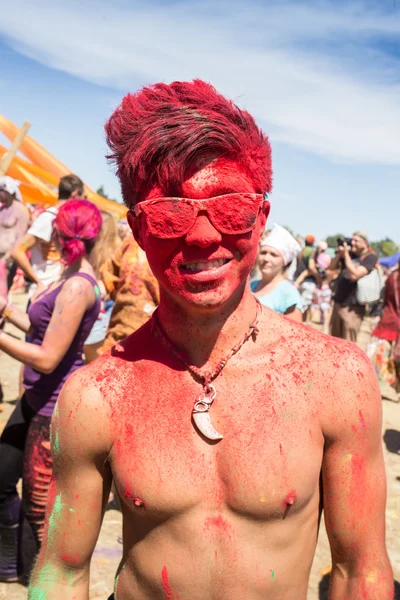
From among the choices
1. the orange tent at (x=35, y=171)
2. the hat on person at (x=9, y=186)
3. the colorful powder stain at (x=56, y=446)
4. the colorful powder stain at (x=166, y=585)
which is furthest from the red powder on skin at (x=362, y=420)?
the orange tent at (x=35, y=171)

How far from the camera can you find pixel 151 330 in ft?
5.82

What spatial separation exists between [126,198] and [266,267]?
2885 mm

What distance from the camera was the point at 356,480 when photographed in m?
1.56

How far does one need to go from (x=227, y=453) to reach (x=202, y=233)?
532 millimetres

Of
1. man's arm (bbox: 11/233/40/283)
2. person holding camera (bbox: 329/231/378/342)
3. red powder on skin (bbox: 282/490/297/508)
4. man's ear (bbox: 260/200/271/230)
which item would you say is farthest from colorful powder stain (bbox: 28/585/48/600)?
person holding camera (bbox: 329/231/378/342)

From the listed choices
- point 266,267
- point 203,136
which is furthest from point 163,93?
point 266,267

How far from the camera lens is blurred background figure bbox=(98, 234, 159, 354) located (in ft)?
15.3

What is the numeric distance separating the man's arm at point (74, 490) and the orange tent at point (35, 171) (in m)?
11.8

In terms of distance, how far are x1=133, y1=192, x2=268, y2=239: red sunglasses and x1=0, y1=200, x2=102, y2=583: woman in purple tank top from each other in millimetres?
1654

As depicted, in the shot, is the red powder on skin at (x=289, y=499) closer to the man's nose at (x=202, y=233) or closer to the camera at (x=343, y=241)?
the man's nose at (x=202, y=233)

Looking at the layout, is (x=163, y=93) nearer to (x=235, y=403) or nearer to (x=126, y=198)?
(x=126, y=198)

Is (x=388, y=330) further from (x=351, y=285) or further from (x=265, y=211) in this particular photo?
(x=265, y=211)

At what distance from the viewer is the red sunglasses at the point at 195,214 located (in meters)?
1.50

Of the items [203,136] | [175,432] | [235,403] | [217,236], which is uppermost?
[203,136]
